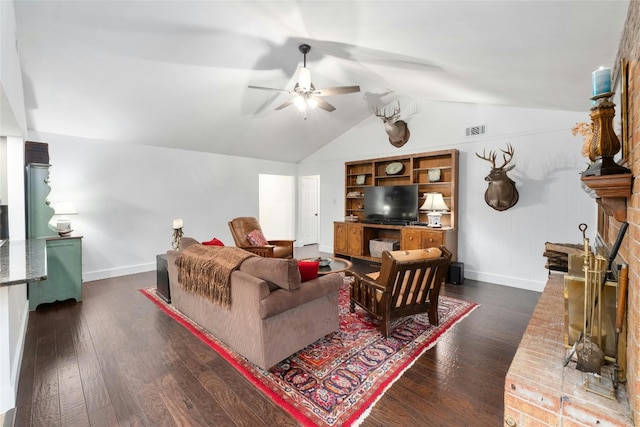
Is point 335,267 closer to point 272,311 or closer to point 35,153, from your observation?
point 272,311

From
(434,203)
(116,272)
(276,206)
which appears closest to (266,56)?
(434,203)

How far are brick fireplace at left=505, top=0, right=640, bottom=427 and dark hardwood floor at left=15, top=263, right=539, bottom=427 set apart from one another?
1.62ft

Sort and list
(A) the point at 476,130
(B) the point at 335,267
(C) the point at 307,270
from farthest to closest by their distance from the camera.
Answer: (A) the point at 476,130
(B) the point at 335,267
(C) the point at 307,270

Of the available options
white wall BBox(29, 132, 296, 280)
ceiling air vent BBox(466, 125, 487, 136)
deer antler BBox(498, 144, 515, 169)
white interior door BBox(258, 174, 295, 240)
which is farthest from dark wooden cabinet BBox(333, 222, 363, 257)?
deer antler BBox(498, 144, 515, 169)

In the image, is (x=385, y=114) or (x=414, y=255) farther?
(x=385, y=114)

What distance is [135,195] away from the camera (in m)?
5.07

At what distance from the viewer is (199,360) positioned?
2312 mm

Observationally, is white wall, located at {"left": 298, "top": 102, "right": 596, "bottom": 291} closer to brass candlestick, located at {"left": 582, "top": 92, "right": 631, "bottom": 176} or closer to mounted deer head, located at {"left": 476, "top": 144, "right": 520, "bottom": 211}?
mounted deer head, located at {"left": 476, "top": 144, "right": 520, "bottom": 211}

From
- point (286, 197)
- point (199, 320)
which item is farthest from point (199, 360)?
point (286, 197)

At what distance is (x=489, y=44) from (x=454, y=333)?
252cm

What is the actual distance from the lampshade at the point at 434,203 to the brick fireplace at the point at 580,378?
3.11 metres

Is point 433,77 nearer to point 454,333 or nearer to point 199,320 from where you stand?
point 454,333

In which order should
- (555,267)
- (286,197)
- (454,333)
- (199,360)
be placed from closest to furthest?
(199,360), (454,333), (555,267), (286,197)

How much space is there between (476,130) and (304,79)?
3.05 metres
